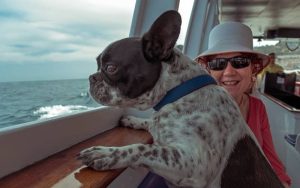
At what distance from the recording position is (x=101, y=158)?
3.72ft

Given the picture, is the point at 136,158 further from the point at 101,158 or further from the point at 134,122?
the point at 134,122

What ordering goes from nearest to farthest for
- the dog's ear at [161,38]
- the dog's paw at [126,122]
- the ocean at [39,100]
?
1. the dog's ear at [161,38]
2. the ocean at [39,100]
3. the dog's paw at [126,122]

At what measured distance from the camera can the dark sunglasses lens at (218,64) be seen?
1997mm

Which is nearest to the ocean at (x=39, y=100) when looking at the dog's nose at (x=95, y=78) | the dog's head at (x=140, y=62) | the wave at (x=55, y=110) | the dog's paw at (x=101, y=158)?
the wave at (x=55, y=110)

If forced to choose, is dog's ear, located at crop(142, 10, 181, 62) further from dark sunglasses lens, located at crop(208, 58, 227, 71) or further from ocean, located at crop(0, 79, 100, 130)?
dark sunglasses lens, located at crop(208, 58, 227, 71)

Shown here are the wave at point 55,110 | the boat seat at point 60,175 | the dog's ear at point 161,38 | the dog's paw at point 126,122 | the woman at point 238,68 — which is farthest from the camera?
the dog's paw at point 126,122

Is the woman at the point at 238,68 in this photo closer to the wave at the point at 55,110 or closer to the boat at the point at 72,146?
the boat at the point at 72,146

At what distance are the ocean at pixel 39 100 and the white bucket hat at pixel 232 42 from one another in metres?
0.80

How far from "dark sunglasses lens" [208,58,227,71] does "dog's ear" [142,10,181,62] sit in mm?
794

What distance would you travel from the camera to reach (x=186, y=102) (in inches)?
47.8

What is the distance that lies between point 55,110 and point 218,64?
0.98 m

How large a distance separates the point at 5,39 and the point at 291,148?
8.40 ft

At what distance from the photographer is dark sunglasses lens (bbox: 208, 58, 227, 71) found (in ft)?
6.55

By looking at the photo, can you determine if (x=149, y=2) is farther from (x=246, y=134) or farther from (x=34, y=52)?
(x=246, y=134)
